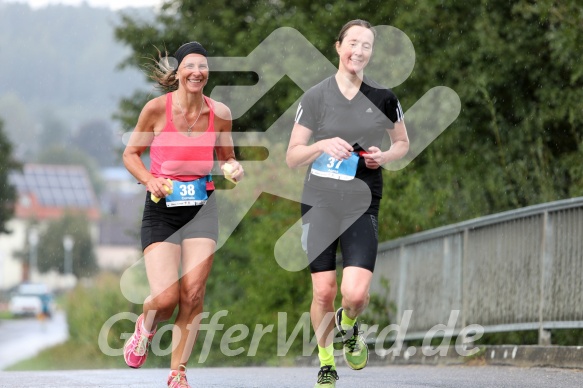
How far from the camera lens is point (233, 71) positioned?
2678 cm

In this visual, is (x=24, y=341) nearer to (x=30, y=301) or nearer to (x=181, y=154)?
(x=30, y=301)

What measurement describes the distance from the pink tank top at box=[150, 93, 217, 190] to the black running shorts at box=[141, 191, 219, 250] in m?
0.17

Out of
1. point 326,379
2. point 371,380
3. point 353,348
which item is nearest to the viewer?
point 326,379

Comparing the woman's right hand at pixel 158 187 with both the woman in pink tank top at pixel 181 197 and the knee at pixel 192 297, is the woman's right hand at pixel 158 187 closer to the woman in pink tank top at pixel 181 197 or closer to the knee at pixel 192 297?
the woman in pink tank top at pixel 181 197

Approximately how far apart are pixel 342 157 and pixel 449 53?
1159 cm

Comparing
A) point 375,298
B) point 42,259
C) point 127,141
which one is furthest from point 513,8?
point 42,259

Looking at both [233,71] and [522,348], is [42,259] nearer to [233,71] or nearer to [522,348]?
[233,71]

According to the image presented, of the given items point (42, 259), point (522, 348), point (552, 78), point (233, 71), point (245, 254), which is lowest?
point (522, 348)

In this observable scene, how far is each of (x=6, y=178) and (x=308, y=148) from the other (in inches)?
2187

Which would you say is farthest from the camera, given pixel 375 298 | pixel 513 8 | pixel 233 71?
pixel 233 71

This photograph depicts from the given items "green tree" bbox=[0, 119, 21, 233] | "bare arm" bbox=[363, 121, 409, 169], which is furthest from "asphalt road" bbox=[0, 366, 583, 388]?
"green tree" bbox=[0, 119, 21, 233]

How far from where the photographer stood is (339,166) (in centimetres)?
805

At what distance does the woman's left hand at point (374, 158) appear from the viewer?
7891 mm

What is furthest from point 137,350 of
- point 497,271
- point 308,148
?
point 497,271
